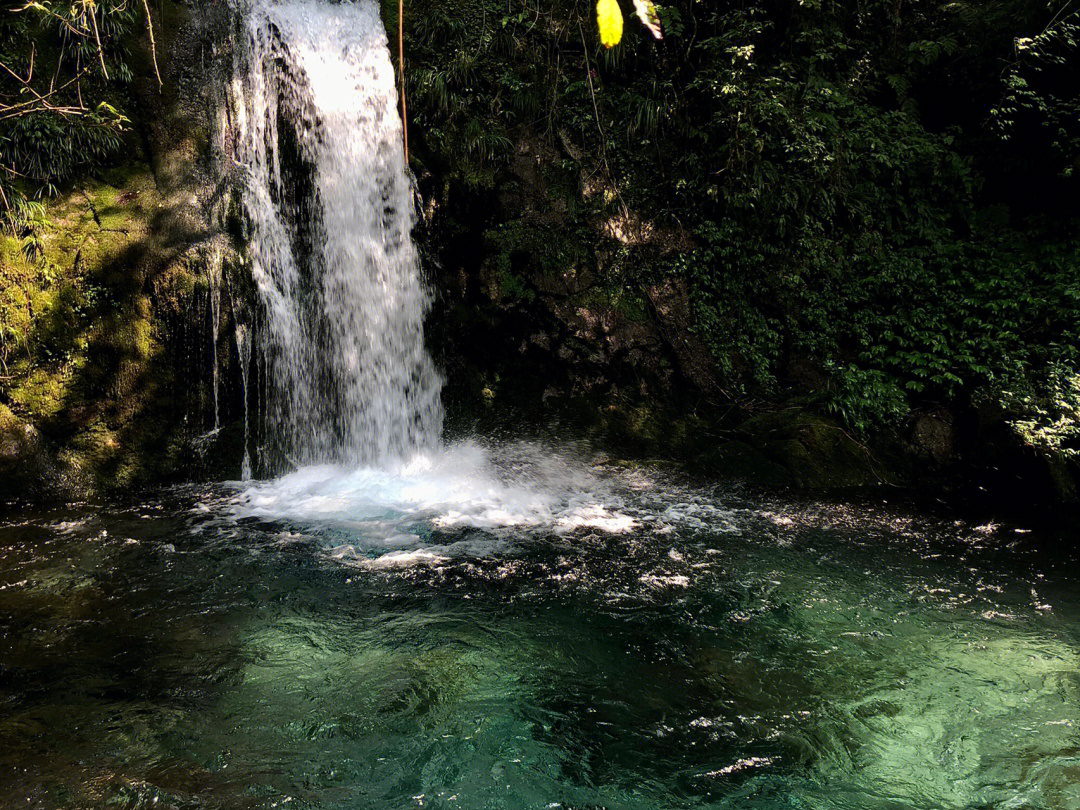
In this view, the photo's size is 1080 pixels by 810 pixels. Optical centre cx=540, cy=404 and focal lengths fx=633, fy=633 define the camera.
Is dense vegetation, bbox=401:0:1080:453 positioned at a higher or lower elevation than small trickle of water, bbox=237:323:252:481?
higher

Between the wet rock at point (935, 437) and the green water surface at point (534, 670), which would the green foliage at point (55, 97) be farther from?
the wet rock at point (935, 437)

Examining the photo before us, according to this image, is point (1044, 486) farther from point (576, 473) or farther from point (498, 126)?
point (498, 126)

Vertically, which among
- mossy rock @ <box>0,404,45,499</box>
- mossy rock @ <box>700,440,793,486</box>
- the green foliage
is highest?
the green foliage

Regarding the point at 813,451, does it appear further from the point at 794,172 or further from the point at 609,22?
the point at 609,22

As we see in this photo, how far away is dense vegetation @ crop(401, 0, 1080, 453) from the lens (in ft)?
24.6

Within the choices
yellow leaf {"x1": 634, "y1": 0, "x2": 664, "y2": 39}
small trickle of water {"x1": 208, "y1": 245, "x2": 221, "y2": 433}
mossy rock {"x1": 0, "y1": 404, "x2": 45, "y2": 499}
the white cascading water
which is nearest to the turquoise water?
mossy rock {"x1": 0, "y1": 404, "x2": 45, "y2": 499}

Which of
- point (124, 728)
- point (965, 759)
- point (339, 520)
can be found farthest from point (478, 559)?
point (965, 759)

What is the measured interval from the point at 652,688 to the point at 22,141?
302 inches

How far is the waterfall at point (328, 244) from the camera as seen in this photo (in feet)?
23.4

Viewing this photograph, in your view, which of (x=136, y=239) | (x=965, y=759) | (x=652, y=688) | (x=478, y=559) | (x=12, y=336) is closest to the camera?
(x=965, y=759)

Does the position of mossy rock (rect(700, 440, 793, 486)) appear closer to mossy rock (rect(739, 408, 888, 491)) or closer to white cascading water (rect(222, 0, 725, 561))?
mossy rock (rect(739, 408, 888, 491))

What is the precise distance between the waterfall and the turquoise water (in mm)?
1770

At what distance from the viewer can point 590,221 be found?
8227 millimetres

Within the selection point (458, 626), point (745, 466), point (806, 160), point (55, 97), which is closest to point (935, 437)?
point (745, 466)
